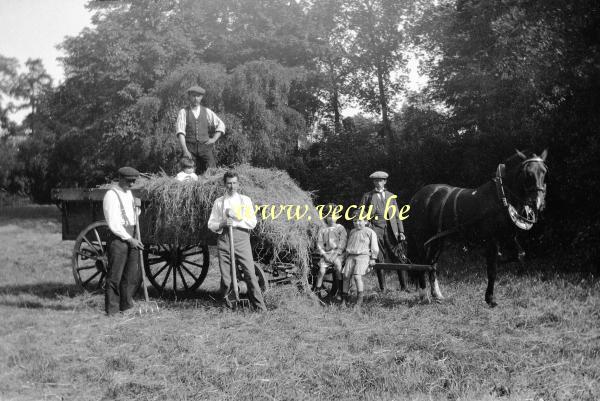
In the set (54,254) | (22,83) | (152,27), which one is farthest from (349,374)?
(22,83)

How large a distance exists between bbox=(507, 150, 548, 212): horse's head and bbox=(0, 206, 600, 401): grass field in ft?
4.67

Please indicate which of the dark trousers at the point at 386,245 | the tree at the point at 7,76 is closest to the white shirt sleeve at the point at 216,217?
the dark trousers at the point at 386,245

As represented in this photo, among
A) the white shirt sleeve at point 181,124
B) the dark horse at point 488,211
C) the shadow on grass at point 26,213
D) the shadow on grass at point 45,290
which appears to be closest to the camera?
the dark horse at point 488,211

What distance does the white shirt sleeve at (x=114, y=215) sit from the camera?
6.97 metres


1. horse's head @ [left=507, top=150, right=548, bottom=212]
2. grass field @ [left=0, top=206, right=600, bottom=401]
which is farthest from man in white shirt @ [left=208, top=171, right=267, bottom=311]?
horse's head @ [left=507, top=150, right=548, bottom=212]

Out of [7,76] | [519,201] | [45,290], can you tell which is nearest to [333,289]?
[519,201]

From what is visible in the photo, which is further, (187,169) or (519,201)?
(187,169)

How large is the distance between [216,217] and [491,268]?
12.5 ft

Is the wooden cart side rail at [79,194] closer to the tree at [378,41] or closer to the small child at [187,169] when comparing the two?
the small child at [187,169]

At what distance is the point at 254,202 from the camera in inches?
281

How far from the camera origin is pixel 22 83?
977 inches

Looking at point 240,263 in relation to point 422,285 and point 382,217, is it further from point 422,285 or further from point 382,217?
point 422,285

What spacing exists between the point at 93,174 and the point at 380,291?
81.1 ft

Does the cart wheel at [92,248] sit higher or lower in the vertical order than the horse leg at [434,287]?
higher
